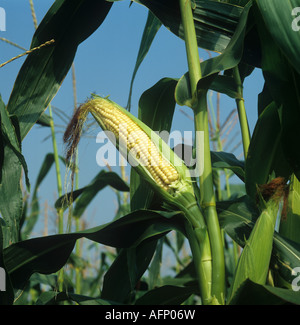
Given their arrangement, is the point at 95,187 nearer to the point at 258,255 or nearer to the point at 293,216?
the point at 293,216

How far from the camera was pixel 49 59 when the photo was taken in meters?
1.37

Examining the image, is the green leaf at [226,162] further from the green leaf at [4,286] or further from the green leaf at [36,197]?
the green leaf at [36,197]

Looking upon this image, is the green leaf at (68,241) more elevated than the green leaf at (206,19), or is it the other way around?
the green leaf at (206,19)

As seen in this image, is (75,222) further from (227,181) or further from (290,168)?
(290,168)

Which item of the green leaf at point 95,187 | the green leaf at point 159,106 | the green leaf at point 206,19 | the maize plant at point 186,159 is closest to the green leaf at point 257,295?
the maize plant at point 186,159

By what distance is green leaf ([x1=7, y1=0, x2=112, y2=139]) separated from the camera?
133 centimetres

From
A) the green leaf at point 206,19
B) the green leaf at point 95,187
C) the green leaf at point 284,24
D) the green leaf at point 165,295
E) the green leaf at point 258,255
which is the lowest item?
the green leaf at point 165,295

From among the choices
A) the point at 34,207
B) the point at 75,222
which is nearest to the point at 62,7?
the point at 75,222

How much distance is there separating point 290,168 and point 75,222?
135 cm

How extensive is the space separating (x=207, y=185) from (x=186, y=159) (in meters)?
0.35

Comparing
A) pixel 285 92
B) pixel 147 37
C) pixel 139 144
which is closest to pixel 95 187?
pixel 147 37

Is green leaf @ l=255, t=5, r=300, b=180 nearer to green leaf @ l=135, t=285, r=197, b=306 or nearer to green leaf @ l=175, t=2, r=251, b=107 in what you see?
green leaf @ l=175, t=2, r=251, b=107

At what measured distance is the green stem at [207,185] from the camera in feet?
3.39

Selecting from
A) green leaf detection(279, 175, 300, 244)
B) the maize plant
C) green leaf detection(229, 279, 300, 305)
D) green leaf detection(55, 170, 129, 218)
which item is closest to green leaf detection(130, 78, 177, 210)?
the maize plant
